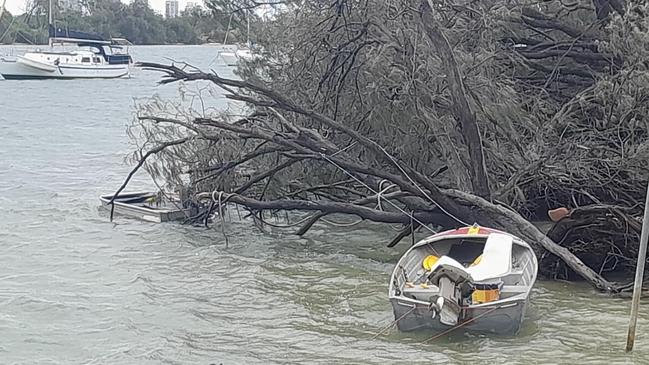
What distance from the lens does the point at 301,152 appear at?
511 inches

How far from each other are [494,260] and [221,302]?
3597mm

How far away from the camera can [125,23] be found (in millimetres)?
13688

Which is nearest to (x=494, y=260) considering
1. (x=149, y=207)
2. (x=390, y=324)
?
(x=390, y=324)

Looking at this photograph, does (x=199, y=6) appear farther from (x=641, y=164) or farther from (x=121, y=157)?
(x=121, y=157)

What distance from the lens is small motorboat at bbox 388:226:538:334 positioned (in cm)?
866

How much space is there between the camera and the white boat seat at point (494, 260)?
915 centimetres

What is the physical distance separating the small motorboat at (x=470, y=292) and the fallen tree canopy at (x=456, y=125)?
56.0 inches

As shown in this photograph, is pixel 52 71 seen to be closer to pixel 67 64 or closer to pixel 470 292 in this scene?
pixel 67 64

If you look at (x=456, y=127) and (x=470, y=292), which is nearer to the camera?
(x=470, y=292)

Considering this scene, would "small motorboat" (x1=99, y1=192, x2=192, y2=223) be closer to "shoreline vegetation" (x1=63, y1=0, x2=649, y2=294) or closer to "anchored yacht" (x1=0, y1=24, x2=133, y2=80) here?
"shoreline vegetation" (x1=63, y1=0, x2=649, y2=294)

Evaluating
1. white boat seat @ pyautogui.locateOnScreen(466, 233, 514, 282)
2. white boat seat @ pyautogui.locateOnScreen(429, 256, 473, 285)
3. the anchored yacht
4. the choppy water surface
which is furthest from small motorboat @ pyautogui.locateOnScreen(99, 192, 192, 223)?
Result: the anchored yacht

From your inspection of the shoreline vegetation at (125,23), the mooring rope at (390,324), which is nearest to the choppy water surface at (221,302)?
the mooring rope at (390,324)

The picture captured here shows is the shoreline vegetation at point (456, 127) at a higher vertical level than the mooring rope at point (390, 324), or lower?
higher

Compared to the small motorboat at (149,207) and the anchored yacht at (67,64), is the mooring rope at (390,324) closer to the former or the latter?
the small motorboat at (149,207)
